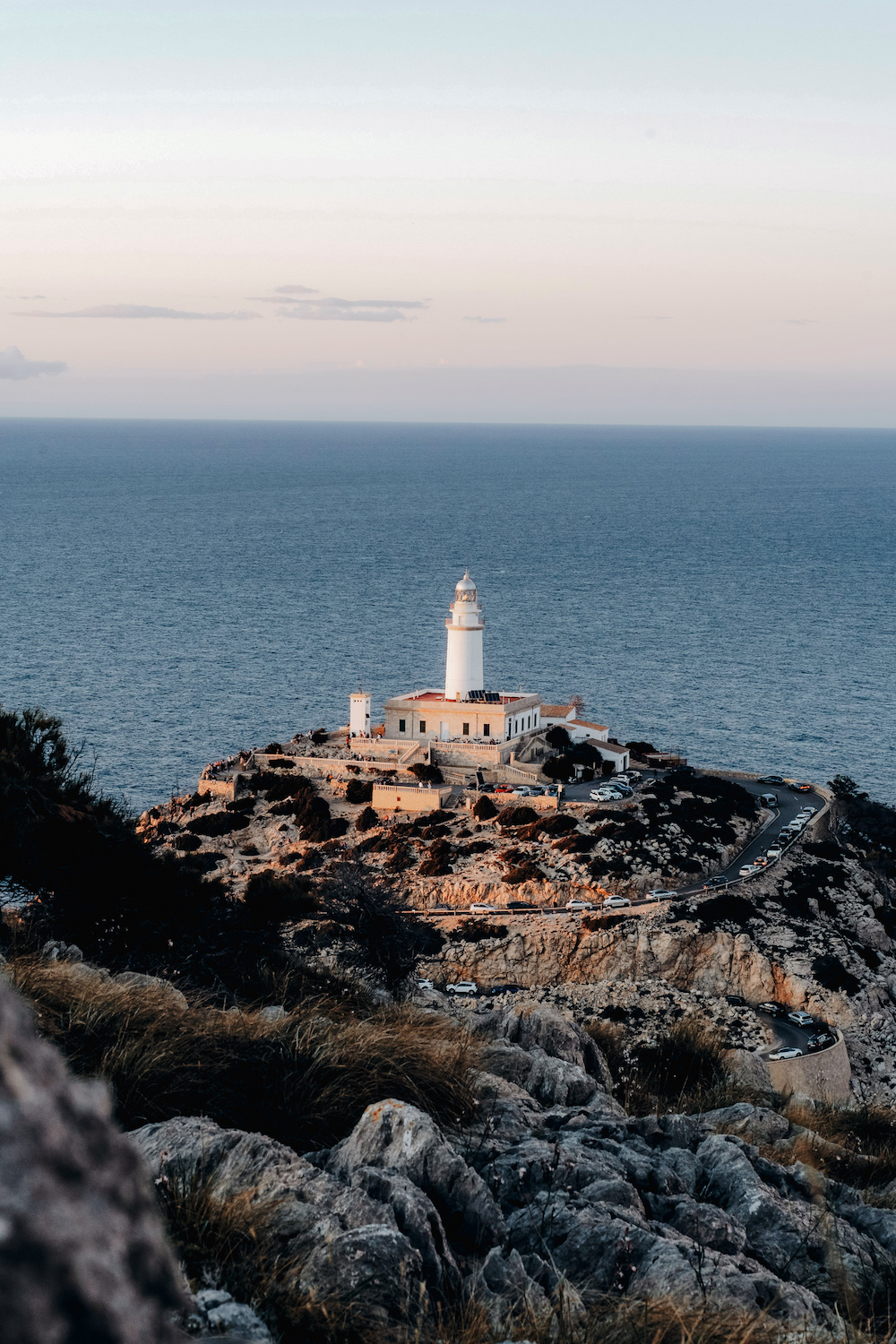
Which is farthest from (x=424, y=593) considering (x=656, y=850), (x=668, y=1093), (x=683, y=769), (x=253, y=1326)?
(x=253, y=1326)

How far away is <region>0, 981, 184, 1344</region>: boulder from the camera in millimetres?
1355

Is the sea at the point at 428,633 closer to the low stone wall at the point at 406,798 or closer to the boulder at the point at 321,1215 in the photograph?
the low stone wall at the point at 406,798

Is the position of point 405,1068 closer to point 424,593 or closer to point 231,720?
point 231,720

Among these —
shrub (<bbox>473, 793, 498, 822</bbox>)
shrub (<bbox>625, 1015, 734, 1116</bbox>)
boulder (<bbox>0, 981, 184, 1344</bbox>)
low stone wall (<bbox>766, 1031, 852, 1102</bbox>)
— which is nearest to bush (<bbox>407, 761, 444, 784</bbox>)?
shrub (<bbox>473, 793, 498, 822</bbox>)

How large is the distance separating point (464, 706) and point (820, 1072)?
2396 centimetres

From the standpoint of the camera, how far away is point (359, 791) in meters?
52.6

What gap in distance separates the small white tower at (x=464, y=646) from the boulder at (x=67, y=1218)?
54.2m

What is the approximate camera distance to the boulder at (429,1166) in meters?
6.41

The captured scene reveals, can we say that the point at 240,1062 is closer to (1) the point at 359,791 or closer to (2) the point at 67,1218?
(2) the point at 67,1218

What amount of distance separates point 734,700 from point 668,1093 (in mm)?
69739

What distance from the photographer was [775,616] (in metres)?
116

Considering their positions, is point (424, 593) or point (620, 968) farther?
point (424, 593)

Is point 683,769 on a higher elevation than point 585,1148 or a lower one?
lower

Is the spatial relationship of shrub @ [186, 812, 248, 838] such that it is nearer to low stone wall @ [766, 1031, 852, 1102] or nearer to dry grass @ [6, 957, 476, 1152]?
low stone wall @ [766, 1031, 852, 1102]
